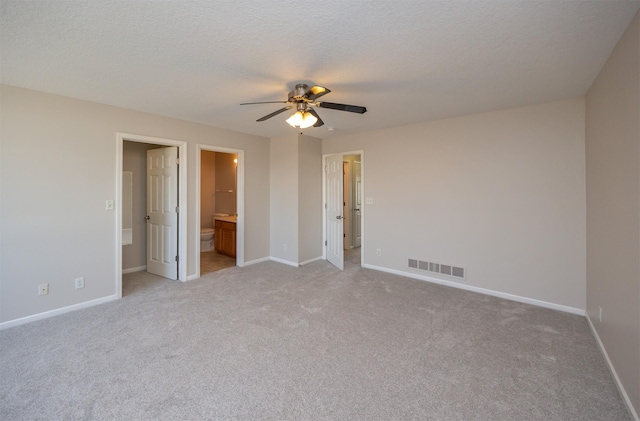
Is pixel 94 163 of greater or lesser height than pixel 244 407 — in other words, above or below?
above

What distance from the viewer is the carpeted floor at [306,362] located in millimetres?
1730

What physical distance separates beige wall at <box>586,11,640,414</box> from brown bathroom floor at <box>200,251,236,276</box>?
4.72 m

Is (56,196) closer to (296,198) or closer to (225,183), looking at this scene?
(296,198)

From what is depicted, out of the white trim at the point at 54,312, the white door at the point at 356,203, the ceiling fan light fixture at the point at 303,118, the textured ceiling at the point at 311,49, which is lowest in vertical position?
the white trim at the point at 54,312

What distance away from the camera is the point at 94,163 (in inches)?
127

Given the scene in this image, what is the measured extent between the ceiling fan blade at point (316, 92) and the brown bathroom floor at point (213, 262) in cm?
337

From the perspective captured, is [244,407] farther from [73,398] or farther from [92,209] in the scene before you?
[92,209]

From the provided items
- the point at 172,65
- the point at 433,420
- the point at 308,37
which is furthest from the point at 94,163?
the point at 433,420

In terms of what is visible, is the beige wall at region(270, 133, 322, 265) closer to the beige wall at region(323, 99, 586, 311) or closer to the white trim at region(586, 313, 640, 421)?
the beige wall at region(323, 99, 586, 311)

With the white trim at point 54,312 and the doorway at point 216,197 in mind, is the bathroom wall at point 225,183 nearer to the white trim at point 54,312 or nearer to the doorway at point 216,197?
the doorway at point 216,197

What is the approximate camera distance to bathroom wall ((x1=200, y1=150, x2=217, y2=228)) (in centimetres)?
650

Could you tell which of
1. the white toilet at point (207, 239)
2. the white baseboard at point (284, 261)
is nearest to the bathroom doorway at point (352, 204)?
the white baseboard at point (284, 261)

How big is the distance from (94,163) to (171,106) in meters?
1.10

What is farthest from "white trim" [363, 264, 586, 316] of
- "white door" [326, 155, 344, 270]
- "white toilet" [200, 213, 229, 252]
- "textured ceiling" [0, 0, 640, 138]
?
"white toilet" [200, 213, 229, 252]
